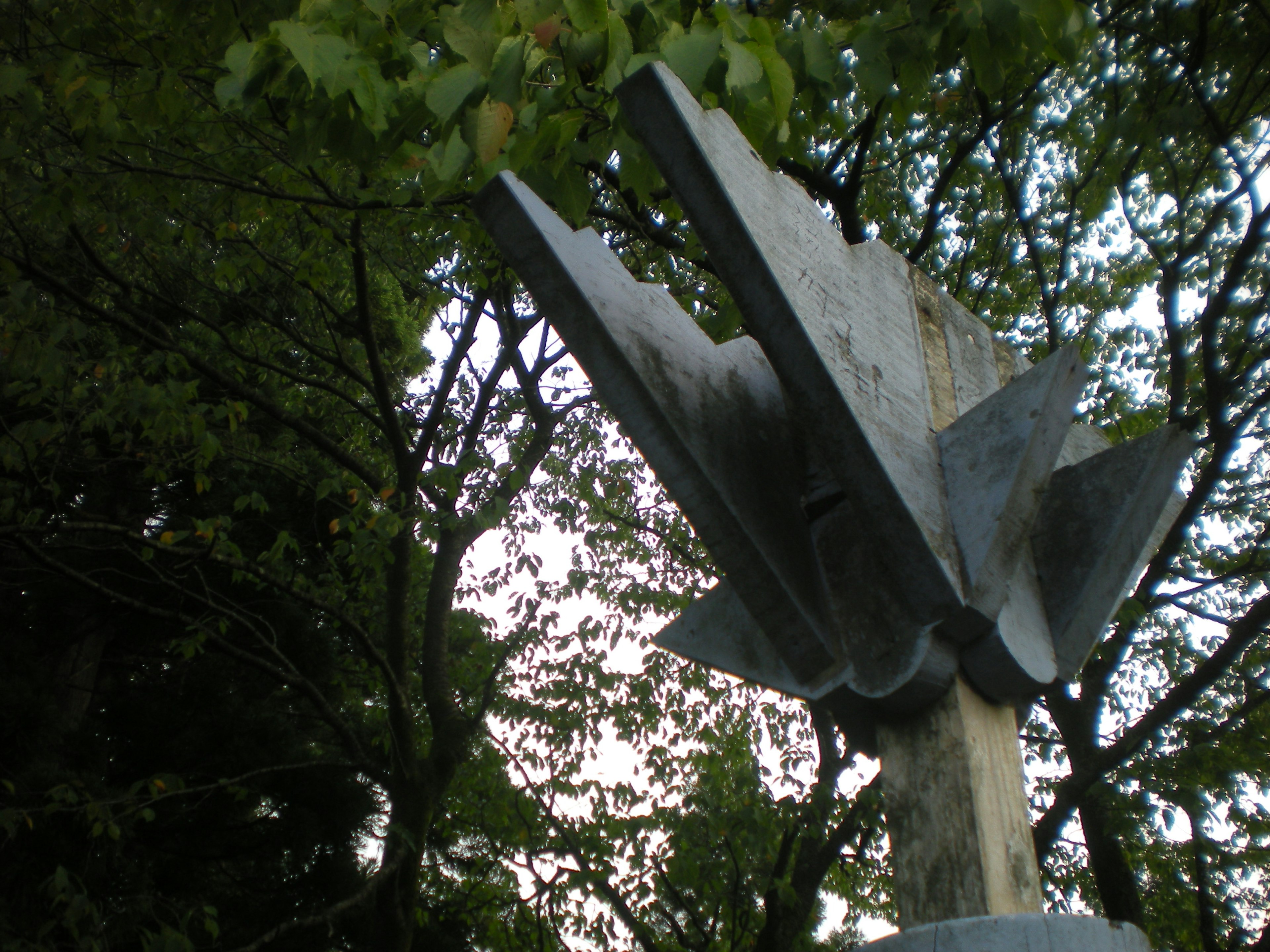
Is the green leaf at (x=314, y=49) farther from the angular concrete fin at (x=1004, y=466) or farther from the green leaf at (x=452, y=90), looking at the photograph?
the angular concrete fin at (x=1004, y=466)

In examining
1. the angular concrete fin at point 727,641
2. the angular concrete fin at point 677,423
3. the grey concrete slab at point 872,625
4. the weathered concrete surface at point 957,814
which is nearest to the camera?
the weathered concrete surface at point 957,814

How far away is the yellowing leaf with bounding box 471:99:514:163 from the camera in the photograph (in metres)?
2.33

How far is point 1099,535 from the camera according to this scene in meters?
1.89

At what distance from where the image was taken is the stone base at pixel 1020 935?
139 cm

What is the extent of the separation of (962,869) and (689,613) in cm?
79

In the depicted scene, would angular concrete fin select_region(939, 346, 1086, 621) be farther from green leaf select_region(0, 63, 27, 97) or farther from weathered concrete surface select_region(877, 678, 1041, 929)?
green leaf select_region(0, 63, 27, 97)

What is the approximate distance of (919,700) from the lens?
172 cm

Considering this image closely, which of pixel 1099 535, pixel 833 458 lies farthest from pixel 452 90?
pixel 1099 535

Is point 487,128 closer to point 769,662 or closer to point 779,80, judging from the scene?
point 779,80

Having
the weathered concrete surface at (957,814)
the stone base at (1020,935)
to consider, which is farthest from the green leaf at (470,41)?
the stone base at (1020,935)

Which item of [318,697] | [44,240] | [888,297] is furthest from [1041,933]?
[44,240]

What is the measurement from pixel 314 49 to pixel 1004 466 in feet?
6.49

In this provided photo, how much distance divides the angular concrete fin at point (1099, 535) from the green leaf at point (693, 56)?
1166 millimetres

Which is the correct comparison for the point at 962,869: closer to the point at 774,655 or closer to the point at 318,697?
the point at 774,655
